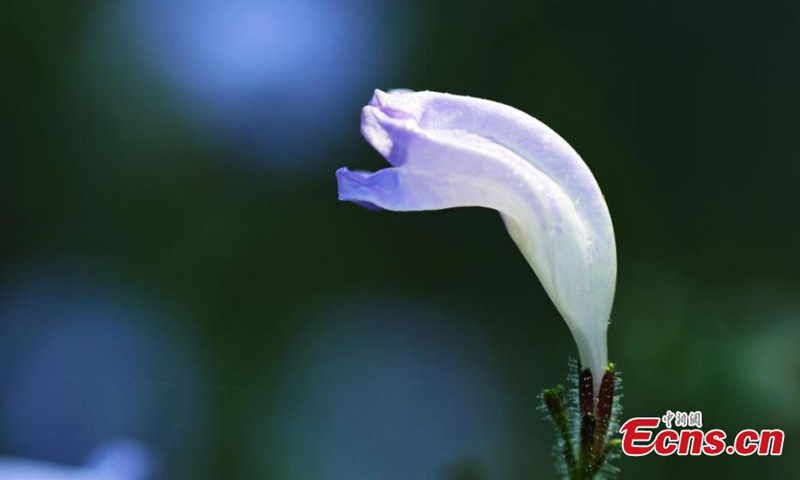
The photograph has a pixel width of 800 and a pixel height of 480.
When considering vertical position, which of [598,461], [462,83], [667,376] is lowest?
[667,376]

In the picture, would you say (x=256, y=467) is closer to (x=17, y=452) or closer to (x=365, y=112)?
(x=17, y=452)

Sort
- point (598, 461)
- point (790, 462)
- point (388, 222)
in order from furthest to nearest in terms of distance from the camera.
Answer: point (388, 222) → point (790, 462) → point (598, 461)

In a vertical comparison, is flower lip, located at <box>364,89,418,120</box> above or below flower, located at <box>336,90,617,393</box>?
above

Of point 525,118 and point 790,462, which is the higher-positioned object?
point 525,118

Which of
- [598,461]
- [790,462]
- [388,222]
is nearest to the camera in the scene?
[598,461]

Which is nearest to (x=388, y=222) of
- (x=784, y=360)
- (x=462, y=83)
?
(x=462, y=83)

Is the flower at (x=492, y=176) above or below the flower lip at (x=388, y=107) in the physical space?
below

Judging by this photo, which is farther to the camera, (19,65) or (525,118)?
(19,65)
